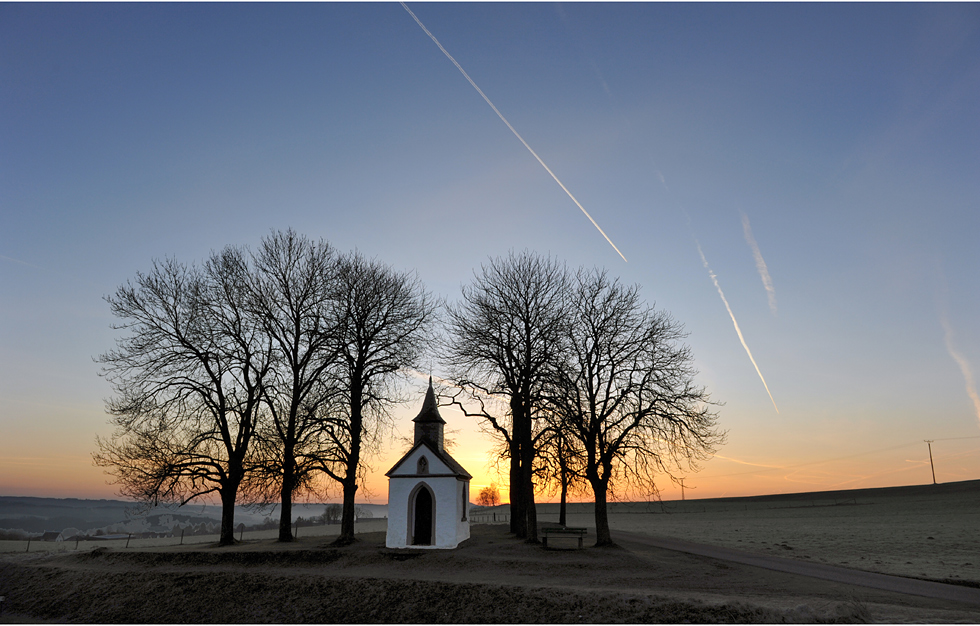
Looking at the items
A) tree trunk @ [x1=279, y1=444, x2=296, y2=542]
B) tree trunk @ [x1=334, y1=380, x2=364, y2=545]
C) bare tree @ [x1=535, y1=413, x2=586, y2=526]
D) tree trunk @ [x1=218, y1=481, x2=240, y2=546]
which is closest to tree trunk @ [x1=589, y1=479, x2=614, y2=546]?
bare tree @ [x1=535, y1=413, x2=586, y2=526]

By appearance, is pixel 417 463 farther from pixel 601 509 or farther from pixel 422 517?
pixel 601 509

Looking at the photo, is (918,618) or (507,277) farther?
(507,277)

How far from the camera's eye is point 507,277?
31172mm

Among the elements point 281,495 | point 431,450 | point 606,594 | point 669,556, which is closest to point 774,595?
point 606,594

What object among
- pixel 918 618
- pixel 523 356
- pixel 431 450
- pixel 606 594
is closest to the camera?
pixel 918 618

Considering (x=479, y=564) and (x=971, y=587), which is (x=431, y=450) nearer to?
(x=479, y=564)

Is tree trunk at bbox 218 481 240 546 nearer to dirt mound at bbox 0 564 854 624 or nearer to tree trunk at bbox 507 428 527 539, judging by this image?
dirt mound at bbox 0 564 854 624

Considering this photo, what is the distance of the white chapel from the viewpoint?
82.9 ft

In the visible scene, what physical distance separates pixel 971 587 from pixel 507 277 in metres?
23.0

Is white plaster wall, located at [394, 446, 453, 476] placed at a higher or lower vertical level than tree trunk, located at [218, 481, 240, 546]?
higher

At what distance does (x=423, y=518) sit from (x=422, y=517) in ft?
0.23

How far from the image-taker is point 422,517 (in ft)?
85.8

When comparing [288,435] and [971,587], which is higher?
[288,435]

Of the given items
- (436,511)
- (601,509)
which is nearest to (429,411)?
(436,511)
